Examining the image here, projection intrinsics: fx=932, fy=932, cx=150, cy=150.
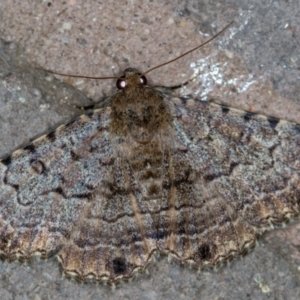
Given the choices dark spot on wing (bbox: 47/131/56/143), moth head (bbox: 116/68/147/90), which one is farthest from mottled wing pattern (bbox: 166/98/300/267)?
dark spot on wing (bbox: 47/131/56/143)

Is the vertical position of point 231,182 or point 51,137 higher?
point 51,137

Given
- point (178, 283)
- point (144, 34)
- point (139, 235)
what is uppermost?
point (144, 34)

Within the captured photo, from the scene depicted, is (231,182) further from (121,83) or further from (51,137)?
(51,137)

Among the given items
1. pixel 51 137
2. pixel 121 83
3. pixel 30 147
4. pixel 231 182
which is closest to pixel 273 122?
pixel 231 182

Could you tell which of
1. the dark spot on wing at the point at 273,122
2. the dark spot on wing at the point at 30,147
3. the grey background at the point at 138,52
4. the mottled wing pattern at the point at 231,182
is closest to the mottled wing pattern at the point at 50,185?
the dark spot on wing at the point at 30,147

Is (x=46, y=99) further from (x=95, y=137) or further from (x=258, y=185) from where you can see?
(x=258, y=185)

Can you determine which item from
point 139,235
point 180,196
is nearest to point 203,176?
point 180,196

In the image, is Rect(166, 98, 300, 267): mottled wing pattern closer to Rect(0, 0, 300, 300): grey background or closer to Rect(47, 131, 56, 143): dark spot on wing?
Rect(0, 0, 300, 300): grey background
